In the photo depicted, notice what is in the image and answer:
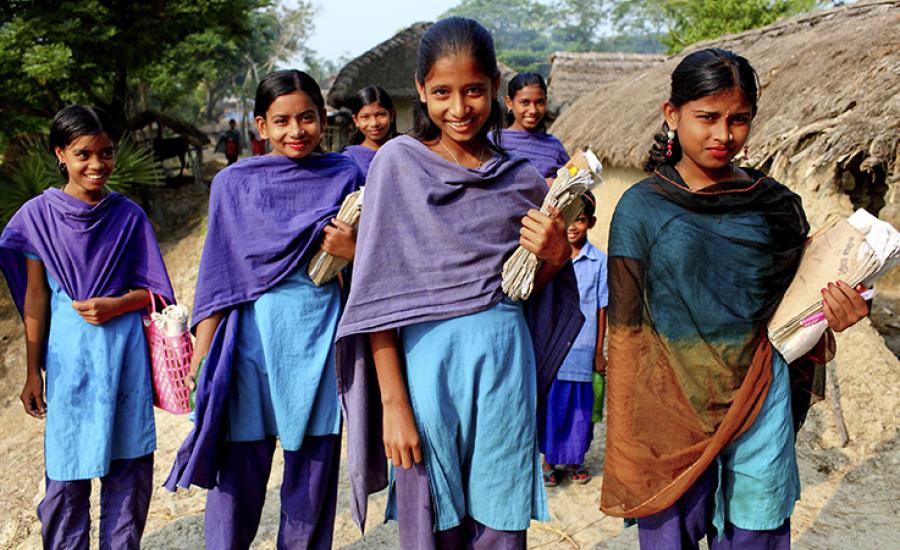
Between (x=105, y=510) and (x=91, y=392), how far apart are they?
1.51 ft

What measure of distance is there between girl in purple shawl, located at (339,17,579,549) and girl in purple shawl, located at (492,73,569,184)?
7.62 ft

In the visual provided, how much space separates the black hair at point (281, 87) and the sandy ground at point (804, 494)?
205 cm

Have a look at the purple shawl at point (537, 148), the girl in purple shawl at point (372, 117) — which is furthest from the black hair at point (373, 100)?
the purple shawl at point (537, 148)

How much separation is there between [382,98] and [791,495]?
2.87 metres

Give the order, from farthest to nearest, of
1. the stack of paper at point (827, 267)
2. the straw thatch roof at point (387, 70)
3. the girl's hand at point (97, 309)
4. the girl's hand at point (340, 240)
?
the straw thatch roof at point (387, 70) < the girl's hand at point (97, 309) < the girl's hand at point (340, 240) < the stack of paper at point (827, 267)

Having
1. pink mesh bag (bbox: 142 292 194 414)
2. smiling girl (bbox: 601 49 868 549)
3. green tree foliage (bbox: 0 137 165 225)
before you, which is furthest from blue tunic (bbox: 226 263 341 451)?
green tree foliage (bbox: 0 137 165 225)

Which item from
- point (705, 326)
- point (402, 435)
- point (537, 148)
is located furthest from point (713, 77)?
point (537, 148)

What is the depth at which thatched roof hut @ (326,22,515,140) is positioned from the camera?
55.4 ft

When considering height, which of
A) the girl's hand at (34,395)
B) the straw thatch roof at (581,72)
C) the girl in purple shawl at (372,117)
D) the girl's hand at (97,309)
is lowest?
the girl's hand at (34,395)

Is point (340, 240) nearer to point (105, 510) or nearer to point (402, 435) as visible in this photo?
point (402, 435)

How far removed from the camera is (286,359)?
2482mm

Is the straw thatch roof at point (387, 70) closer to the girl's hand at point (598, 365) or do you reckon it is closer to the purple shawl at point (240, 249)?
the girl's hand at point (598, 365)

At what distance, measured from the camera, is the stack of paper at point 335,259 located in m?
2.36

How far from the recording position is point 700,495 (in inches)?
78.1
